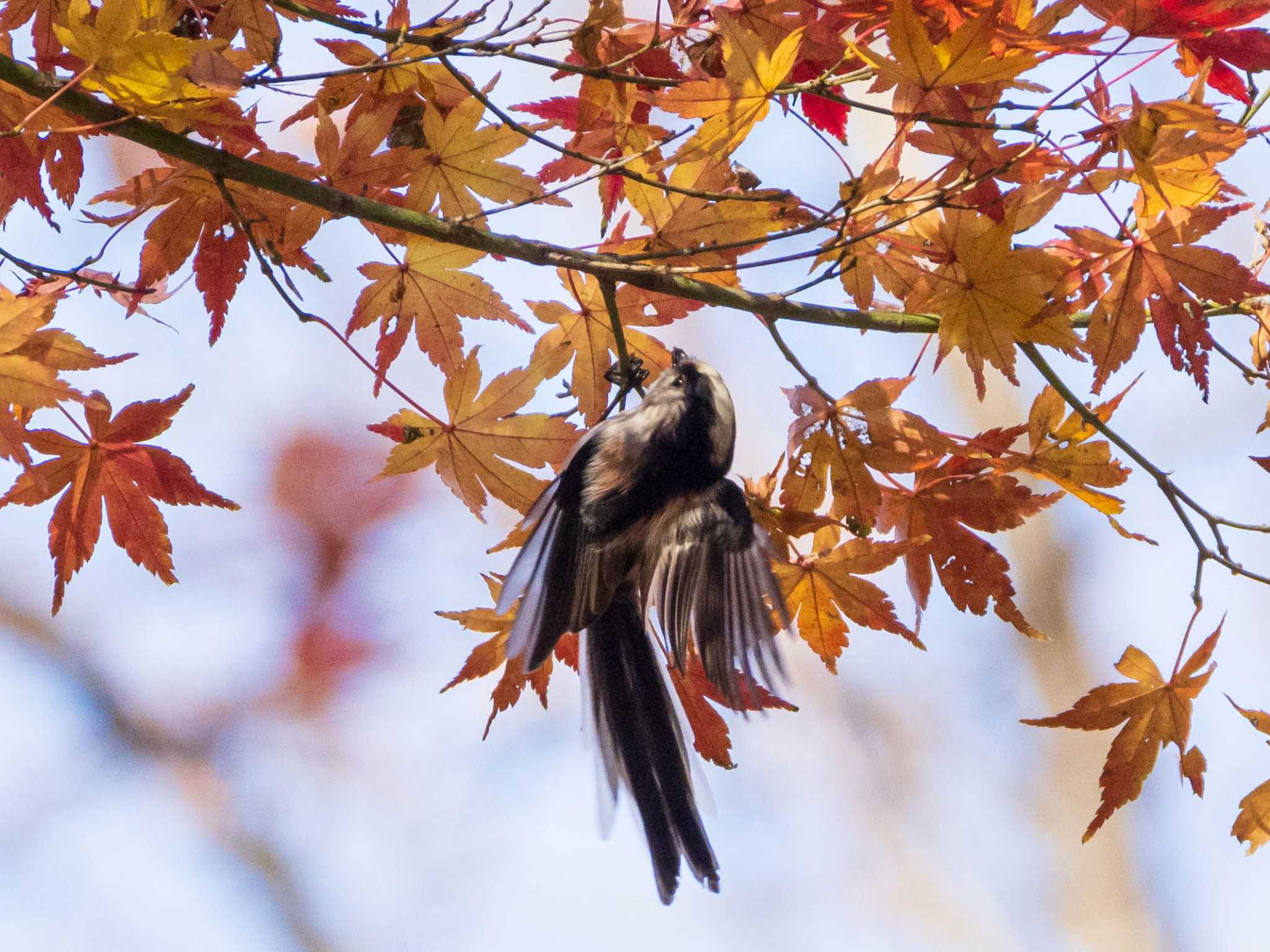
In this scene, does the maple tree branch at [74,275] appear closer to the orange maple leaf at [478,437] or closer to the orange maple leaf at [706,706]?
the orange maple leaf at [478,437]

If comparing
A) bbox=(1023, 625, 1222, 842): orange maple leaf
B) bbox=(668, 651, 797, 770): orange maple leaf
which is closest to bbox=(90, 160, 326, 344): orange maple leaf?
bbox=(668, 651, 797, 770): orange maple leaf

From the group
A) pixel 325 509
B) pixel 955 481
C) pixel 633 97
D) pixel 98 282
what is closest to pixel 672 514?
A: pixel 955 481

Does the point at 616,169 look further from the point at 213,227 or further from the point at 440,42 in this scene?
the point at 213,227

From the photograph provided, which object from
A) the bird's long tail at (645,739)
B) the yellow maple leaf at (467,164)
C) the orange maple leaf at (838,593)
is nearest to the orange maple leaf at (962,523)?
the orange maple leaf at (838,593)

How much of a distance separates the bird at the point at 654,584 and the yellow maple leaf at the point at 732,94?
0.30 m

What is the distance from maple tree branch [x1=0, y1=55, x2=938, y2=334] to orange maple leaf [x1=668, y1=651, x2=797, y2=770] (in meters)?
0.39

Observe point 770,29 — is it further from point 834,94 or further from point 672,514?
point 672,514

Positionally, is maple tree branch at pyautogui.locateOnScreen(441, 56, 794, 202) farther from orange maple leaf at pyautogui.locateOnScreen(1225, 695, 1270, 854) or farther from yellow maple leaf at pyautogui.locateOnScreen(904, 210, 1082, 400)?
orange maple leaf at pyautogui.locateOnScreen(1225, 695, 1270, 854)

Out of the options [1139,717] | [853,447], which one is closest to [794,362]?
[853,447]

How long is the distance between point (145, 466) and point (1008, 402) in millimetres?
4786

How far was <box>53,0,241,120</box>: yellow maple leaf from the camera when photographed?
670 millimetres

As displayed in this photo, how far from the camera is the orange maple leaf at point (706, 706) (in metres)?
1.02

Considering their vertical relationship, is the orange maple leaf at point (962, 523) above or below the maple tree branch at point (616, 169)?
below

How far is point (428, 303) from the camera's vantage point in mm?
1013
